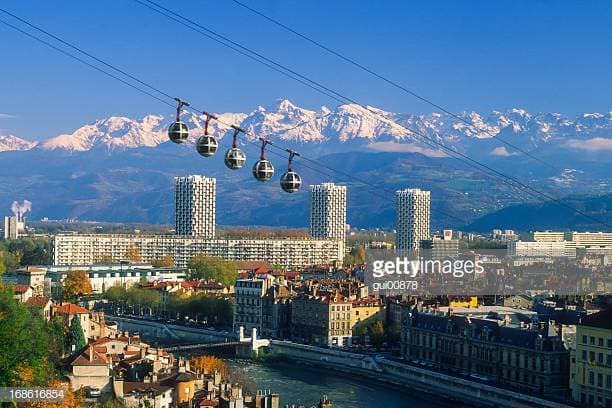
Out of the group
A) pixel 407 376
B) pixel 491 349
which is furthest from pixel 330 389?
pixel 491 349

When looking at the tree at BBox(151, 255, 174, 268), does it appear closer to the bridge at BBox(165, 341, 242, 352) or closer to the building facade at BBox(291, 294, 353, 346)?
the building facade at BBox(291, 294, 353, 346)

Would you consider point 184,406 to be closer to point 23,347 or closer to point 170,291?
point 23,347

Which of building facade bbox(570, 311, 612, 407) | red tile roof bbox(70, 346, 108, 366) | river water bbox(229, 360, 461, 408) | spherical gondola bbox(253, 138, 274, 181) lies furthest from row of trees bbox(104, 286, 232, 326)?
spherical gondola bbox(253, 138, 274, 181)

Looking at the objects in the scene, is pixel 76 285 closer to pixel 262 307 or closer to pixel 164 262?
pixel 262 307

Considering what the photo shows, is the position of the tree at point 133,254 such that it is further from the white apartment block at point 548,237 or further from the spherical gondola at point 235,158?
the spherical gondola at point 235,158

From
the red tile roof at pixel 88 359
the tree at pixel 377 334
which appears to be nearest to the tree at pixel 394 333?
the tree at pixel 377 334

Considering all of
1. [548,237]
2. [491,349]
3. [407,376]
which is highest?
[548,237]

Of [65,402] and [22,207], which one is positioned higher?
[22,207]
